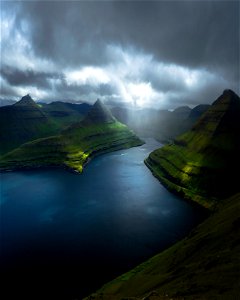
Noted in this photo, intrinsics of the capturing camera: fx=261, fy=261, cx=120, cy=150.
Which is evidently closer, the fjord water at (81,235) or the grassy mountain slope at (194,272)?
the grassy mountain slope at (194,272)

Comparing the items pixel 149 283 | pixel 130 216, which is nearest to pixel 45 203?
pixel 130 216

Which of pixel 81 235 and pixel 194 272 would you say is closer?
pixel 194 272

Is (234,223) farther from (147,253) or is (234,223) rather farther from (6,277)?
(6,277)

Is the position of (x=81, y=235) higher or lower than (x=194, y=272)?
lower

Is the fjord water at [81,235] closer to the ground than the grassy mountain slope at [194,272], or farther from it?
closer to the ground
